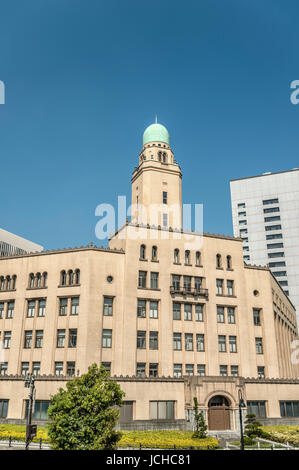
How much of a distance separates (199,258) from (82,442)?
32.9m

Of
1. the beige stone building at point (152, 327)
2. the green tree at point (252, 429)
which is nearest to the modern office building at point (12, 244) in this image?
the beige stone building at point (152, 327)

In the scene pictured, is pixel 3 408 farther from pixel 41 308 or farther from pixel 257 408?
pixel 257 408

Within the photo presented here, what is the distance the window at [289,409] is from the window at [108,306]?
22347 millimetres

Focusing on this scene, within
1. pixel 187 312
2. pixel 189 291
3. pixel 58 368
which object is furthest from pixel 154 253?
pixel 58 368

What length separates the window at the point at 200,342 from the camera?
51309 millimetres

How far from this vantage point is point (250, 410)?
46312 mm

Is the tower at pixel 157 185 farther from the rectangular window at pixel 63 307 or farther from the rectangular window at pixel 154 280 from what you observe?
the rectangular window at pixel 63 307

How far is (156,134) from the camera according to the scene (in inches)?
2611

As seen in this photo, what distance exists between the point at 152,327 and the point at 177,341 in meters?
3.62

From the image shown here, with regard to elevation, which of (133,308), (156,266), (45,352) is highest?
(156,266)

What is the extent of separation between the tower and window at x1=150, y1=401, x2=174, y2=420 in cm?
2497
